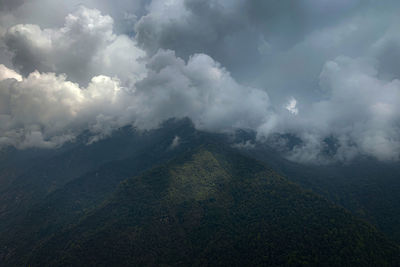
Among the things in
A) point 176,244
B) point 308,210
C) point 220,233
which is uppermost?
point 308,210

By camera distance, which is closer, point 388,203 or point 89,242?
point 89,242

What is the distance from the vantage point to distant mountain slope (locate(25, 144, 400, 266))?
10556cm

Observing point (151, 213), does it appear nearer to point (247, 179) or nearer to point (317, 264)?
point (247, 179)

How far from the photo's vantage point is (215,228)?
139 metres

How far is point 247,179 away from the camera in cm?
17562

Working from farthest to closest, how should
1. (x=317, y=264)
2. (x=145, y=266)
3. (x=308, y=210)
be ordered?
(x=308, y=210), (x=145, y=266), (x=317, y=264)

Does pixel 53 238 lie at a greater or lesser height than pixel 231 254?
lesser

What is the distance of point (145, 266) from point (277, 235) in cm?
6638

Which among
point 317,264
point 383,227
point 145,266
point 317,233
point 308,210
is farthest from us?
point 383,227

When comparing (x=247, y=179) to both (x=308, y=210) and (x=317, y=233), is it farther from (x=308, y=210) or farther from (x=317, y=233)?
(x=317, y=233)

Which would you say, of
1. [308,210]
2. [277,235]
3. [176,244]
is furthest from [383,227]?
[176,244]

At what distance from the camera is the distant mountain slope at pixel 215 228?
10556 centimetres

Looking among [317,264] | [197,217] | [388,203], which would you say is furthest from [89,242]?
[388,203]

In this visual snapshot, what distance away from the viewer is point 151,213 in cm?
15200
